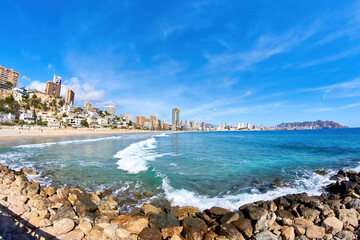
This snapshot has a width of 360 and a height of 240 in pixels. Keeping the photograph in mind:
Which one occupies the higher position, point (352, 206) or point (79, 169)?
point (352, 206)

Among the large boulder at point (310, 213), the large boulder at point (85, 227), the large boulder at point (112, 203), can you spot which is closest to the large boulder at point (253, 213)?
the large boulder at point (310, 213)

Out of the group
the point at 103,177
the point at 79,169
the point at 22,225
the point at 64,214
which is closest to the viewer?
the point at 22,225

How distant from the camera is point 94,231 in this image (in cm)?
475

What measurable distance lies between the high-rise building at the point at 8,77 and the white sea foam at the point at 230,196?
157248mm

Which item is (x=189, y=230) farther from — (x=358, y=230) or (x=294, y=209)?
(x=358, y=230)

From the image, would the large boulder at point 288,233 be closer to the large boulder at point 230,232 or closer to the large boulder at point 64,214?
the large boulder at point 230,232

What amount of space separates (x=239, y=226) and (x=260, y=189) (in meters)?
Result: 5.05

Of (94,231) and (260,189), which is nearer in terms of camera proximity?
(94,231)

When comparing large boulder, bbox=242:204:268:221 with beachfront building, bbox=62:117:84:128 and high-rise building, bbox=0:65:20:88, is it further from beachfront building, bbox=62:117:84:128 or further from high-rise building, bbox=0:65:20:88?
high-rise building, bbox=0:65:20:88

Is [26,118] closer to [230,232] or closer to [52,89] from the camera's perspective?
[52,89]

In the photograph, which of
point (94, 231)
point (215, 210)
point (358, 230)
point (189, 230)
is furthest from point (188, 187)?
point (358, 230)

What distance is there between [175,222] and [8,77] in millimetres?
178940

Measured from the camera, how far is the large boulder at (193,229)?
183 inches

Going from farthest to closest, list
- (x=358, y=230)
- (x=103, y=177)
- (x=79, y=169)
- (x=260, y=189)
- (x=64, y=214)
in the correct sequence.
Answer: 1. (x=79, y=169)
2. (x=103, y=177)
3. (x=260, y=189)
4. (x=64, y=214)
5. (x=358, y=230)
